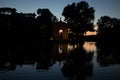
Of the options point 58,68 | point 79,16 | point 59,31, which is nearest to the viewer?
point 58,68

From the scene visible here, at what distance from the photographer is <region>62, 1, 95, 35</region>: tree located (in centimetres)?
8575

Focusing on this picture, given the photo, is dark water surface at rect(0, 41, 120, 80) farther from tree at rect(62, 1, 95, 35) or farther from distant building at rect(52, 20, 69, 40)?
tree at rect(62, 1, 95, 35)

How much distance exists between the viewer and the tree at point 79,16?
85750 millimetres

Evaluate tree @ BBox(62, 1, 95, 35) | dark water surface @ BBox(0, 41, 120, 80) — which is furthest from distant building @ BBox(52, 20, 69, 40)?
dark water surface @ BBox(0, 41, 120, 80)

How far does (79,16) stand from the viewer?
284ft

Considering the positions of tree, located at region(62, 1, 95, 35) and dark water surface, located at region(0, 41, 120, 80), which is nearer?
dark water surface, located at region(0, 41, 120, 80)

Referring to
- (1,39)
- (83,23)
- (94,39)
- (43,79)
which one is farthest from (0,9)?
(43,79)

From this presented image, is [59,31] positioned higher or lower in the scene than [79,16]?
lower

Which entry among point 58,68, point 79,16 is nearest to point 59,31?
point 79,16

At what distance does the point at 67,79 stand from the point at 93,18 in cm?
7840

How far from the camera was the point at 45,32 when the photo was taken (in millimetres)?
63688

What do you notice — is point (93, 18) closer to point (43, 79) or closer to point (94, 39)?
point (94, 39)

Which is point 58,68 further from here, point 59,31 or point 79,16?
point 79,16

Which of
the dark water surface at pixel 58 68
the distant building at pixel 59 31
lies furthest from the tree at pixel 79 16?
the dark water surface at pixel 58 68
